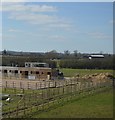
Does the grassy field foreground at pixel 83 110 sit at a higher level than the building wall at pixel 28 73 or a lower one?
lower

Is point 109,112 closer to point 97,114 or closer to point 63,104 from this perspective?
point 97,114

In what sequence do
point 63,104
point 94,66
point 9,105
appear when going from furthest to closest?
point 94,66
point 63,104
point 9,105

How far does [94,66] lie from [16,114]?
46.9m

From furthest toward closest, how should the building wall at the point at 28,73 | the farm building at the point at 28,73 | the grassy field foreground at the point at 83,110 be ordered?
the farm building at the point at 28,73, the building wall at the point at 28,73, the grassy field foreground at the point at 83,110

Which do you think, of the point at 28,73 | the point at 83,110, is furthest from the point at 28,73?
the point at 83,110

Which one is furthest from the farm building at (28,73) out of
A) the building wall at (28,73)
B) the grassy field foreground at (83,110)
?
the grassy field foreground at (83,110)

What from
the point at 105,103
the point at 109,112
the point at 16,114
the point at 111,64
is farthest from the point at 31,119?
the point at 111,64

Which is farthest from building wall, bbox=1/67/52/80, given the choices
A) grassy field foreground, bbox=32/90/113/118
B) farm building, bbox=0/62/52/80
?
grassy field foreground, bbox=32/90/113/118

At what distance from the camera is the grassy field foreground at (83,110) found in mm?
14750

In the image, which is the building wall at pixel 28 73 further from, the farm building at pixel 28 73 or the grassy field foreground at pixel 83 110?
the grassy field foreground at pixel 83 110

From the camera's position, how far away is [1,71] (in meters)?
41.0

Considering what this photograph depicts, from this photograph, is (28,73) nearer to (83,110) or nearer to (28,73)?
(28,73)

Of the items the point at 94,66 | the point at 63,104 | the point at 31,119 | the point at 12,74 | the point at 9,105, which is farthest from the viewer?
the point at 94,66

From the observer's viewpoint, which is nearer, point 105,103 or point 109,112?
point 109,112
